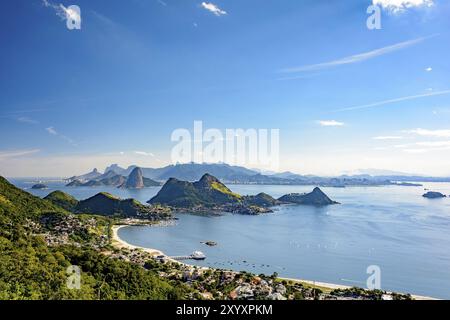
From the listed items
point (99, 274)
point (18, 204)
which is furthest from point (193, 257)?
point (18, 204)

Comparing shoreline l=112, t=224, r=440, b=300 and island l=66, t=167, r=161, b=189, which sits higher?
island l=66, t=167, r=161, b=189

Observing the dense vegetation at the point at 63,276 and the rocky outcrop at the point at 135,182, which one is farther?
the rocky outcrop at the point at 135,182

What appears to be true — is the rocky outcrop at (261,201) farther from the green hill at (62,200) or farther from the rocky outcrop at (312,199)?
the green hill at (62,200)

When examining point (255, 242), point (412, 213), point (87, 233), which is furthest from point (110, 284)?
point (412, 213)

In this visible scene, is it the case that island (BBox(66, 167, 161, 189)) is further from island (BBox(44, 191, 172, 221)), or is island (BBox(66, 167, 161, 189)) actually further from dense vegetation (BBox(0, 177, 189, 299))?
dense vegetation (BBox(0, 177, 189, 299))

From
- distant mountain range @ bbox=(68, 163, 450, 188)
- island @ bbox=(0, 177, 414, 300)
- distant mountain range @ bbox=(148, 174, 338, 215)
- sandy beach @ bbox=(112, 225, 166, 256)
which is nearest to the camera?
island @ bbox=(0, 177, 414, 300)

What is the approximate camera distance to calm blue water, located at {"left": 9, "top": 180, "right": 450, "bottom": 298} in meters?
15.2

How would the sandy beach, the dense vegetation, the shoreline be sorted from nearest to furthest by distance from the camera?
the dense vegetation, the shoreline, the sandy beach

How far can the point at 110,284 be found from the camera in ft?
26.3

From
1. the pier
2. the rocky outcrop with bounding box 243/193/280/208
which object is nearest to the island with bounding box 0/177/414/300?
the pier

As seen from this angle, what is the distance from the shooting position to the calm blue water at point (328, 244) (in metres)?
15.2

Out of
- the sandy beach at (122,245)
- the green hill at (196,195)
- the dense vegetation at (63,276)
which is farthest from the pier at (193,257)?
the green hill at (196,195)

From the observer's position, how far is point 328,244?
21.1 meters
